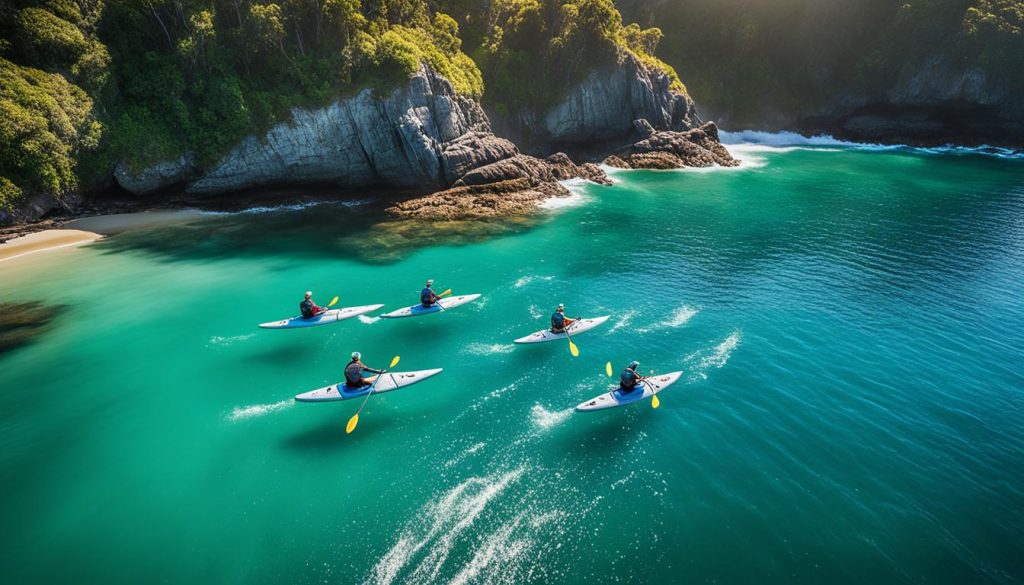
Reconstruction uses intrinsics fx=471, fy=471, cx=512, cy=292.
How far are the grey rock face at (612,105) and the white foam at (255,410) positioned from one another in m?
59.1

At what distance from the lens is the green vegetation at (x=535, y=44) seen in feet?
217

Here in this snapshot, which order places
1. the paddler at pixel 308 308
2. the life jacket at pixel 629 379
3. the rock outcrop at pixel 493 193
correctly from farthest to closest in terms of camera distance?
1. the rock outcrop at pixel 493 193
2. the paddler at pixel 308 308
3. the life jacket at pixel 629 379

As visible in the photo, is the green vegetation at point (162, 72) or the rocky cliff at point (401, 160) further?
the rocky cliff at point (401, 160)

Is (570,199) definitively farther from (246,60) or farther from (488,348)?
(246,60)

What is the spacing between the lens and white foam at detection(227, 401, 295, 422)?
20.4 metres

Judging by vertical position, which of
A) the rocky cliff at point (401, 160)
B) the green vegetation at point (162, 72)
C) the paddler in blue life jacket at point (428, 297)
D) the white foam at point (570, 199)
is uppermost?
the green vegetation at point (162, 72)

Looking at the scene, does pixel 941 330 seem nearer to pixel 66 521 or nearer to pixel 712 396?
pixel 712 396

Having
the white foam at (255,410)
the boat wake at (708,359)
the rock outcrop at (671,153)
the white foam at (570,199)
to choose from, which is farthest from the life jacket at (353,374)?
the rock outcrop at (671,153)

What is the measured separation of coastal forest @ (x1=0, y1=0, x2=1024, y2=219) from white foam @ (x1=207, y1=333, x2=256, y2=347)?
25190 mm

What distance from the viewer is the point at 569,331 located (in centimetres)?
2580

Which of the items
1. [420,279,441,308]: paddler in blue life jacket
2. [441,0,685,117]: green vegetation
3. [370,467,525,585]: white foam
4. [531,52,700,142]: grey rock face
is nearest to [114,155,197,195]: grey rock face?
[420,279,441,308]: paddler in blue life jacket

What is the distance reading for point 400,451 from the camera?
60.7 ft

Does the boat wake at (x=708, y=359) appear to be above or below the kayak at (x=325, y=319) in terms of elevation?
below

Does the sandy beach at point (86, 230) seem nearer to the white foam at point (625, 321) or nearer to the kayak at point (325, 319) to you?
the kayak at point (325, 319)
